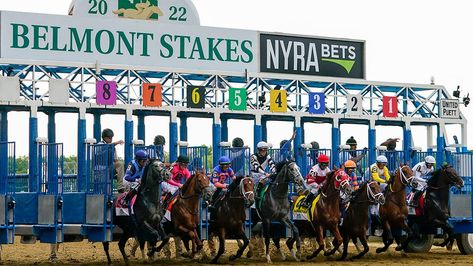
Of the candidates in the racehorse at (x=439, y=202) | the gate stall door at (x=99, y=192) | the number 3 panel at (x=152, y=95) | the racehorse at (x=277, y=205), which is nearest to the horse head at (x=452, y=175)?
the racehorse at (x=439, y=202)

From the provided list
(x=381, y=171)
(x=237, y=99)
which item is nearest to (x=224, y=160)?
(x=381, y=171)

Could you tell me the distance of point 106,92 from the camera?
28203 millimetres

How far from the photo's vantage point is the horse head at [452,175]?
2288cm

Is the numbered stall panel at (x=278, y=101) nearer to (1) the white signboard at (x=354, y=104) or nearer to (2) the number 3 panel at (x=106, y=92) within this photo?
(1) the white signboard at (x=354, y=104)

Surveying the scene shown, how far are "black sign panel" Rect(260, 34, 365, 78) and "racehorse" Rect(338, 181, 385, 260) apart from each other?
33.4 feet

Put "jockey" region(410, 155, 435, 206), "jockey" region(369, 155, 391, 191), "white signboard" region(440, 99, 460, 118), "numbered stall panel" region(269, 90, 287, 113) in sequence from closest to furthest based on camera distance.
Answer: "jockey" region(369, 155, 391, 191) < "jockey" region(410, 155, 435, 206) < "numbered stall panel" region(269, 90, 287, 113) < "white signboard" region(440, 99, 460, 118)

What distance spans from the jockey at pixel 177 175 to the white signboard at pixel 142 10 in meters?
9.05

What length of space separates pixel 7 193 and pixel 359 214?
22.1ft

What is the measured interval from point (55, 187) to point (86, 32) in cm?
991

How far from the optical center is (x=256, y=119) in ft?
101

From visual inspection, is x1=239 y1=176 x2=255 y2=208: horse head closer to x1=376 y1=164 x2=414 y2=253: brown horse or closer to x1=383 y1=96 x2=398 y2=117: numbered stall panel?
x1=376 y1=164 x2=414 y2=253: brown horse

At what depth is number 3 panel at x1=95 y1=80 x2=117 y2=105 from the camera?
92.1ft

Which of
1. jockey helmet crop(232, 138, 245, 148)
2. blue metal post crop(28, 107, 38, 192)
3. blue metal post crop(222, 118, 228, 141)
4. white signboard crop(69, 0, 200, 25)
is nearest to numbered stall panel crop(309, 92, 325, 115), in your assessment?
blue metal post crop(222, 118, 228, 141)

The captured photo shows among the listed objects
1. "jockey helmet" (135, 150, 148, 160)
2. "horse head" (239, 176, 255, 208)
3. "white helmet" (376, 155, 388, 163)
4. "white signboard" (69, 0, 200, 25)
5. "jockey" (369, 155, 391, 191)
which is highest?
"white signboard" (69, 0, 200, 25)
